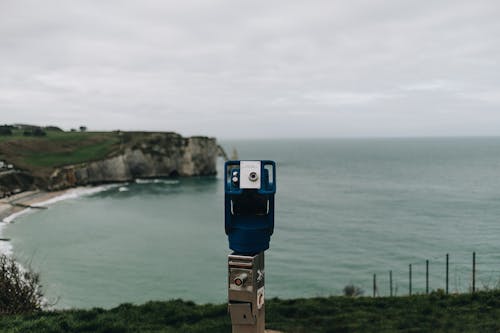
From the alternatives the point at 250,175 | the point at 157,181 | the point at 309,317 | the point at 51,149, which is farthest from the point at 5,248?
the point at 157,181

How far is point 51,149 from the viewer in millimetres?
85000

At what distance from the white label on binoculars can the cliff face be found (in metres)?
80.5

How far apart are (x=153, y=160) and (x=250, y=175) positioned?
3611 inches

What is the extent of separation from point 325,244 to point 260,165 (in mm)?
34956

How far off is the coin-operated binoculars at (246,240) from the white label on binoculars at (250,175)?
3cm

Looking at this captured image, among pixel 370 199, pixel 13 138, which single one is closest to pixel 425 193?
pixel 370 199

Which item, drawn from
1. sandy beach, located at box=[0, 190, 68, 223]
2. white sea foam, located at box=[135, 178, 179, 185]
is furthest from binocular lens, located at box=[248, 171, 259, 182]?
white sea foam, located at box=[135, 178, 179, 185]

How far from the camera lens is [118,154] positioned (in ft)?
288

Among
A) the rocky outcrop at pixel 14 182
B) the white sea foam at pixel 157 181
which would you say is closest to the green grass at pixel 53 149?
the rocky outcrop at pixel 14 182

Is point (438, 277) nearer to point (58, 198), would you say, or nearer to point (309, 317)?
point (309, 317)

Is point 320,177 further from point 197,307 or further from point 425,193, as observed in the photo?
point 197,307

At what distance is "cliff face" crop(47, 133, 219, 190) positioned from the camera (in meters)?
84.2

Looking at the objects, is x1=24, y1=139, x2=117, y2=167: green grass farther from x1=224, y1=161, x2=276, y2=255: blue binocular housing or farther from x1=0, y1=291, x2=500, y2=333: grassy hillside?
x1=224, y1=161, x2=276, y2=255: blue binocular housing

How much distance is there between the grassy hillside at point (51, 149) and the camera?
75.2m
